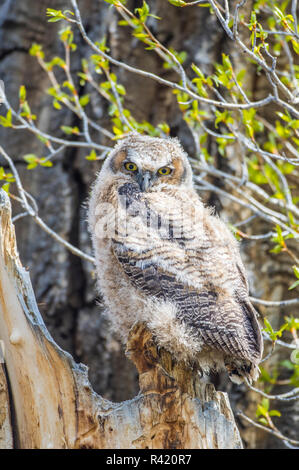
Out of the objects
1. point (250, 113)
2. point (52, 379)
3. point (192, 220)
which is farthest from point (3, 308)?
point (250, 113)

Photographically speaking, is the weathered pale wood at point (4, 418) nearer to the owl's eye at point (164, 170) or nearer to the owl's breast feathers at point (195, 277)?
the owl's breast feathers at point (195, 277)

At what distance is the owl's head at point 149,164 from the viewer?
2.87 m

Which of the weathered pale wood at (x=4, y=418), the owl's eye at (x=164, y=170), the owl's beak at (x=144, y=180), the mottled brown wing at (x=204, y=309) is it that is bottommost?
the weathered pale wood at (x=4, y=418)

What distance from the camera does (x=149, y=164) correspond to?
2.87 m

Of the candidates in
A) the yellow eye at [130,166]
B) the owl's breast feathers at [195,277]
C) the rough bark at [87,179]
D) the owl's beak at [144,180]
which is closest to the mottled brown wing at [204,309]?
the owl's breast feathers at [195,277]

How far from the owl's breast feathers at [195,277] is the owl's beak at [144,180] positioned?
7.6 inches

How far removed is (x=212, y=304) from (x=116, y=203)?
2.49 feet

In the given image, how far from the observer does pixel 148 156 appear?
2881 mm

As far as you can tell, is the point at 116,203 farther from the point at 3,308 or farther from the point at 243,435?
the point at 243,435

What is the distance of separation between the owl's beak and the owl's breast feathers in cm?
19

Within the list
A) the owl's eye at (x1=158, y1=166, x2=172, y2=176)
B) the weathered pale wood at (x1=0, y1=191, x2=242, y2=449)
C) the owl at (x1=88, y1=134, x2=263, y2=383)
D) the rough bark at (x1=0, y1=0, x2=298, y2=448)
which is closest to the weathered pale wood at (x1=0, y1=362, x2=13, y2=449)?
the weathered pale wood at (x1=0, y1=191, x2=242, y2=449)

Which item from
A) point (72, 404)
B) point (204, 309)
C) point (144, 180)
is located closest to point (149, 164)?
point (144, 180)

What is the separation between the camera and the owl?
7.46 feet

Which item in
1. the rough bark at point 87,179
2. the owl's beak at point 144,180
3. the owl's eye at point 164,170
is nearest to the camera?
the owl's beak at point 144,180
